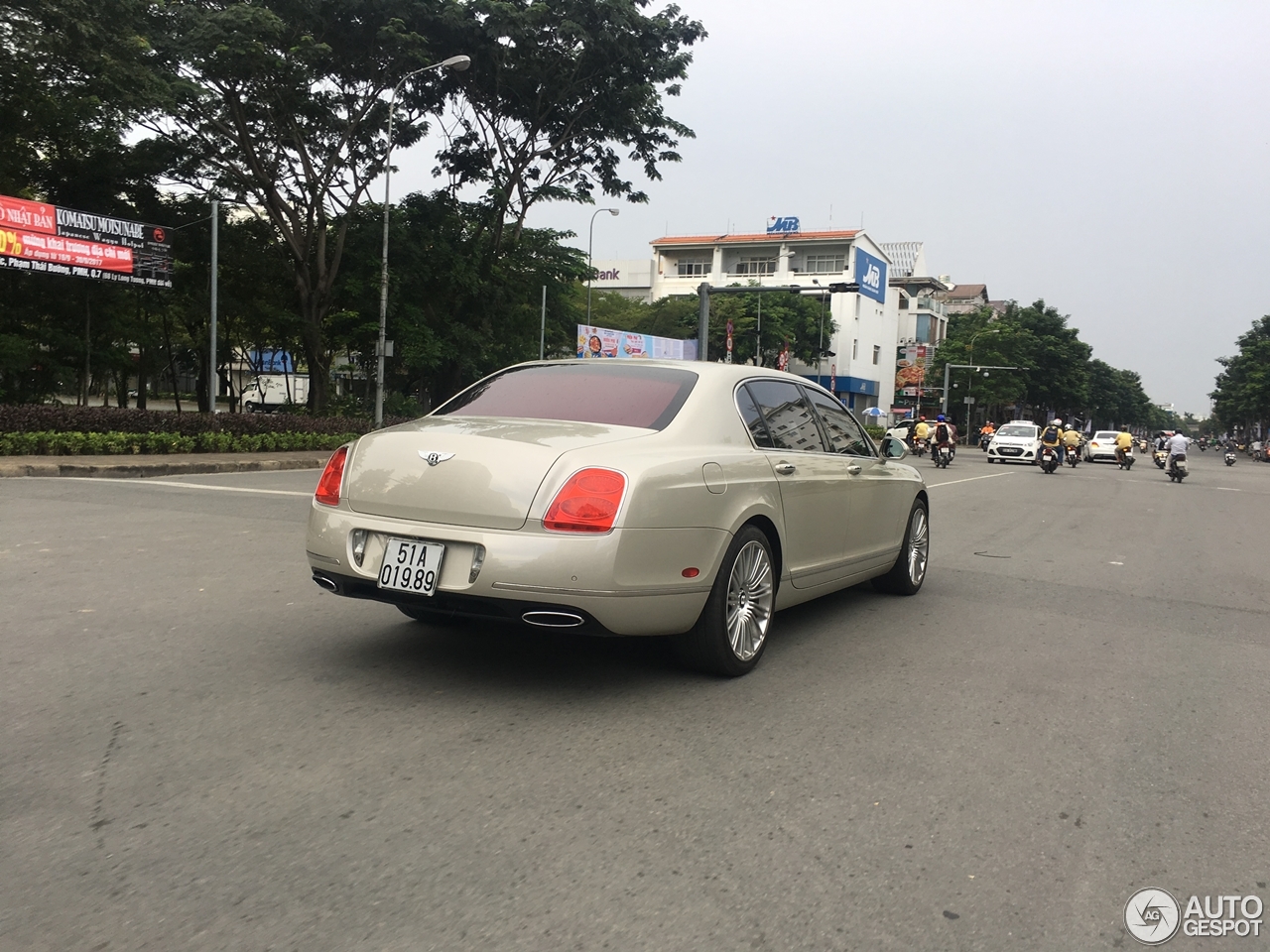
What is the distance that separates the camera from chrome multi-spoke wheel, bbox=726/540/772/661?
15.5ft

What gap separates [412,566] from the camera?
4.20 m

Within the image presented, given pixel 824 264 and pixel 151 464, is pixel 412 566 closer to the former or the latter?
pixel 151 464

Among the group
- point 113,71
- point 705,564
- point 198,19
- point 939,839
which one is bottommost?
point 939,839

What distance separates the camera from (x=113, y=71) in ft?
68.4

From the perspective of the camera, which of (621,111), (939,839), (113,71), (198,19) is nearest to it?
(939,839)

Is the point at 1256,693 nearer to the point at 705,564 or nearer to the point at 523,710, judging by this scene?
the point at 705,564

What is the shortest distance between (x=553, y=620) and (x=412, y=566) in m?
0.62

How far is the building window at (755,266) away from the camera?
78062 mm

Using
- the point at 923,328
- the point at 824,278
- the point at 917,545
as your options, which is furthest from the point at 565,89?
the point at 923,328

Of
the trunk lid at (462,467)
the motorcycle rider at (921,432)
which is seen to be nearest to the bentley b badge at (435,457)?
the trunk lid at (462,467)

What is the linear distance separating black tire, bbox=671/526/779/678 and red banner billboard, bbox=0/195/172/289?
1983cm

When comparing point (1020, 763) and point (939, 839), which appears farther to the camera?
point (1020, 763)

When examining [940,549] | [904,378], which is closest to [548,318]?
[940,549]

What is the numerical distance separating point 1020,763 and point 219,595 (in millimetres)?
4492
